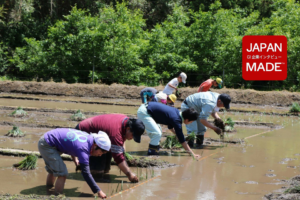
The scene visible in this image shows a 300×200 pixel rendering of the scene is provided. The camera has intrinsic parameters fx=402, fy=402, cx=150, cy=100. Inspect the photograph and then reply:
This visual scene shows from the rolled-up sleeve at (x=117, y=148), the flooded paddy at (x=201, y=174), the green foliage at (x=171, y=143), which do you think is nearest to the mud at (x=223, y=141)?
the flooded paddy at (x=201, y=174)

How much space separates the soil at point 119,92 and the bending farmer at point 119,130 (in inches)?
698

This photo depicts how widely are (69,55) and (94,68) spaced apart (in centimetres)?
213

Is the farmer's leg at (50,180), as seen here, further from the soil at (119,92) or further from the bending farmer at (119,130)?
the soil at (119,92)

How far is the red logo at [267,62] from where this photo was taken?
2573cm

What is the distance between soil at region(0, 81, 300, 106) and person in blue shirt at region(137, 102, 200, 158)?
615 inches

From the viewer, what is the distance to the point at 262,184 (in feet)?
22.9

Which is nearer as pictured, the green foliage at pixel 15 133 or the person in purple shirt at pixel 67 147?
the person in purple shirt at pixel 67 147

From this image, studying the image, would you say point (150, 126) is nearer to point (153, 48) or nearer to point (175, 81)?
point (175, 81)

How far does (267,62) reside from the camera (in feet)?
83.3

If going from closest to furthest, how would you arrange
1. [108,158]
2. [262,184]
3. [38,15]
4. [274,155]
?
[262,184] → [108,158] → [274,155] → [38,15]

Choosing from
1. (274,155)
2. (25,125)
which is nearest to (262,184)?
(274,155)

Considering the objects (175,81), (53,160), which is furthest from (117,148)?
(175,81)

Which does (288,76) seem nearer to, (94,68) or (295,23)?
(295,23)

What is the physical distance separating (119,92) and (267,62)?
957 centimetres
